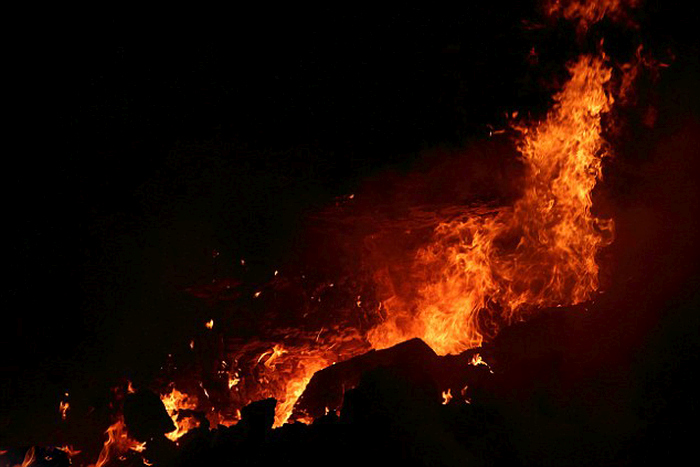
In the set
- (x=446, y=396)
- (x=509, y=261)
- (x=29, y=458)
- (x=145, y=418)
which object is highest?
(x=446, y=396)

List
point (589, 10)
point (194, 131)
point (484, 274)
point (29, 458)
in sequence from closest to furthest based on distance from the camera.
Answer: point (29, 458), point (194, 131), point (589, 10), point (484, 274)

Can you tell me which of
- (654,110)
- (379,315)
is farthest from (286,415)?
(654,110)

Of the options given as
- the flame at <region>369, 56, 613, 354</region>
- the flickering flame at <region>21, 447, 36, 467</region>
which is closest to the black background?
the flame at <region>369, 56, 613, 354</region>

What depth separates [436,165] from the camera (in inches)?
299

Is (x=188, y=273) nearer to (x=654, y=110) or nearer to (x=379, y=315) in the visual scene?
(x=379, y=315)

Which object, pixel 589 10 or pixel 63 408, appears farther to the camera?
pixel 63 408

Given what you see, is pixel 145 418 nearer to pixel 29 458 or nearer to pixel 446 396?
pixel 29 458

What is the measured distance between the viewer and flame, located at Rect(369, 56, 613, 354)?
9039 mm

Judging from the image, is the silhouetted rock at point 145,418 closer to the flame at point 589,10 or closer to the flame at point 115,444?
the flame at point 115,444

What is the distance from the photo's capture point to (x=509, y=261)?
9.85 meters

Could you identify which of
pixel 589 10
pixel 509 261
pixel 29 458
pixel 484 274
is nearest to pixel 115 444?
pixel 29 458

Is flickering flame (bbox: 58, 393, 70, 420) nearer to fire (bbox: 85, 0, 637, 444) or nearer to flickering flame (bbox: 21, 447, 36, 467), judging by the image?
fire (bbox: 85, 0, 637, 444)

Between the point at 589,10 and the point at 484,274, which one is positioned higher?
the point at 589,10

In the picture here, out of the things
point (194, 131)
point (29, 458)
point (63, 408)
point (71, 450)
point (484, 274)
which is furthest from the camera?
point (484, 274)
